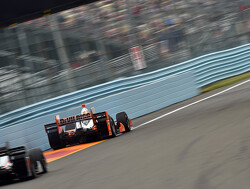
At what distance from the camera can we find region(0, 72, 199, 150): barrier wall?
1176 cm

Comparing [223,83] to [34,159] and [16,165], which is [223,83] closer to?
[34,159]

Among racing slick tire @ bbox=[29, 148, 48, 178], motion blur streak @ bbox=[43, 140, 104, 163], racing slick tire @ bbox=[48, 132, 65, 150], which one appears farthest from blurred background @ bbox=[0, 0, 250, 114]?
racing slick tire @ bbox=[29, 148, 48, 178]

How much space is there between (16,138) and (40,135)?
0.73 metres

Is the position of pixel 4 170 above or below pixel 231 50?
below

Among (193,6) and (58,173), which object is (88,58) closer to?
(193,6)

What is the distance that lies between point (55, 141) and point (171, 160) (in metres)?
5.37

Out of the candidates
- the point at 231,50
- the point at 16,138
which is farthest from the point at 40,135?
the point at 231,50

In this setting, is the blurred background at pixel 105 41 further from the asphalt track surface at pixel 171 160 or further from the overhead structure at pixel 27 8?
the asphalt track surface at pixel 171 160

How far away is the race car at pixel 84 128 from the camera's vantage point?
1095 cm

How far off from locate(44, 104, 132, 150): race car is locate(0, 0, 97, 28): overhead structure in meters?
2.41

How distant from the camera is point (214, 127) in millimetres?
8836

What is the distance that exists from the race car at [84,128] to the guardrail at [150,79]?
9.75 feet

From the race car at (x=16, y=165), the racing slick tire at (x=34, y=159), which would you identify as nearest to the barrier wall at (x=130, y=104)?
the racing slick tire at (x=34, y=159)

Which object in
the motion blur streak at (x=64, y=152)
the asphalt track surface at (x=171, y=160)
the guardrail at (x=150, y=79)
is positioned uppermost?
the guardrail at (x=150, y=79)
